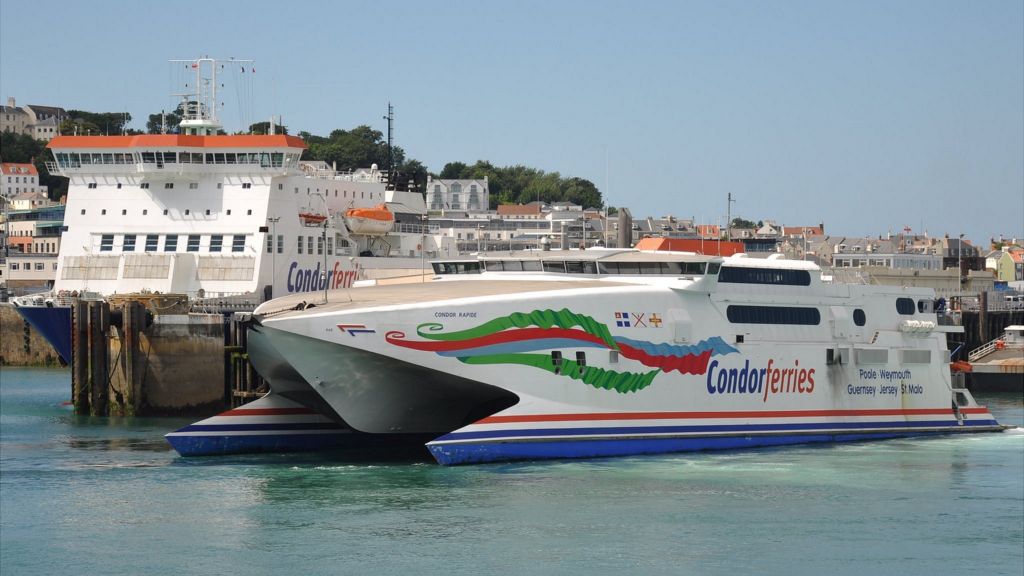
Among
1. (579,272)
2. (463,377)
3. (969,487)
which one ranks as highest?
(579,272)

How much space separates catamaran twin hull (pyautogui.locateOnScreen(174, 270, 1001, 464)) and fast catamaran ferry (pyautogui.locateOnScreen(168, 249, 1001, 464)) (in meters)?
0.04

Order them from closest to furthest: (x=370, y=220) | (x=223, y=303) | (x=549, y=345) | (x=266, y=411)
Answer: (x=549, y=345) < (x=266, y=411) < (x=223, y=303) < (x=370, y=220)

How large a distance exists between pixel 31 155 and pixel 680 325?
12838cm

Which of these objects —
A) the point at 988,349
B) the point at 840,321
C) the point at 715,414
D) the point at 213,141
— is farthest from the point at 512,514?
the point at 988,349

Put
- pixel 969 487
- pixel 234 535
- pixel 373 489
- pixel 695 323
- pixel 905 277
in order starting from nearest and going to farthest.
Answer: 1. pixel 234 535
2. pixel 373 489
3. pixel 969 487
4. pixel 695 323
5. pixel 905 277

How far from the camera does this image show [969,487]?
91.5ft

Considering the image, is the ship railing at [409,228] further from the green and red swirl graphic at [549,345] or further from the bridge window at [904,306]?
the green and red swirl graphic at [549,345]

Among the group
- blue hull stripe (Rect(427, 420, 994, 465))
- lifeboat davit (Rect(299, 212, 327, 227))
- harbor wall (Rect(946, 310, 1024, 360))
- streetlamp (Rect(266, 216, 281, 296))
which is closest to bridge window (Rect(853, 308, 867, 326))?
blue hull stripe (Rect(427, 420, 994, 465))

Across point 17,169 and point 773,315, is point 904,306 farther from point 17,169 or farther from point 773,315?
point 17,169

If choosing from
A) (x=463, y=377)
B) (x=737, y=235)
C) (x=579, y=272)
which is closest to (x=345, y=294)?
(x=463, y=377)

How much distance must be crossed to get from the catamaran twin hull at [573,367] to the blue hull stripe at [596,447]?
3 cm

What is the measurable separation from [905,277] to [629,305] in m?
44.4

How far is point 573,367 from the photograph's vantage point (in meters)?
28.1

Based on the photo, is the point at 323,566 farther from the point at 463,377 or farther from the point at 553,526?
→ the point at 463,377
